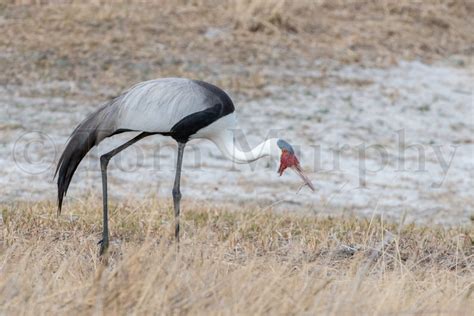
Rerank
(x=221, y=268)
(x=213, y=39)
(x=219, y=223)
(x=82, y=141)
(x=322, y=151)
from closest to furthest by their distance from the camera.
→ (x=221, y=268)
(x=82, y=141)
(x=219, y=223)
(x=322, y=151)
(x=213, y=39)

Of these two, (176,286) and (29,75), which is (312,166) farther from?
(176,286)

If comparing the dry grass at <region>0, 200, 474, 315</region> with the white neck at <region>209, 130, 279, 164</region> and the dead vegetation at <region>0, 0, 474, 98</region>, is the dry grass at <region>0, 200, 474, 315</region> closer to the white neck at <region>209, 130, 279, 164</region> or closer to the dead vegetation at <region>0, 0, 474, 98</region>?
the white neck at <region>209, 130, 279, 164</region>

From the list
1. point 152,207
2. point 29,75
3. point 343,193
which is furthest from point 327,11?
point 152,207

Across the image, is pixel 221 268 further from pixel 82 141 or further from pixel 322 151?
pixel 322 151

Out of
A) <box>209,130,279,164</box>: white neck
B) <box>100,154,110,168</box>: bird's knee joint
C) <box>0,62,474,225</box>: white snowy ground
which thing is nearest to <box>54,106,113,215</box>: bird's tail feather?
<box>100,154,110,168</box>: bird's knee joint

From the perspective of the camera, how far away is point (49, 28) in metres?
12.9

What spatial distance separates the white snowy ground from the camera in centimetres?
923

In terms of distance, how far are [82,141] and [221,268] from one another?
1.54 meters

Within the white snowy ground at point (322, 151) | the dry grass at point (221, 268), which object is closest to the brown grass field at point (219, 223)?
the dry grass at point (221, 268)

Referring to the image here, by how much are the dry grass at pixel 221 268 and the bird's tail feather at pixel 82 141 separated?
389 millimetres

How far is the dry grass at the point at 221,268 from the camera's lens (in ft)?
15.0

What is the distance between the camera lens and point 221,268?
5352 millimetres

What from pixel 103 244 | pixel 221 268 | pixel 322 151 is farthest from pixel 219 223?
pixel 322 151

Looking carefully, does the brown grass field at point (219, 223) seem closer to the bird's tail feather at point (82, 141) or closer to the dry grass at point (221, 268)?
the dry grass at point (221, 268)
